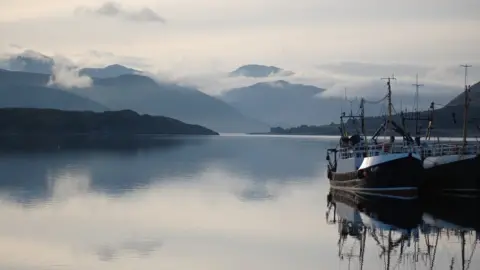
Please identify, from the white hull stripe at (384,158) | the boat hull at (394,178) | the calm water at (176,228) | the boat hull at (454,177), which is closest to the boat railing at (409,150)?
the boat hull at (454,177)

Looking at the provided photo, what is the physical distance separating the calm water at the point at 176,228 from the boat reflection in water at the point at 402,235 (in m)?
0.16

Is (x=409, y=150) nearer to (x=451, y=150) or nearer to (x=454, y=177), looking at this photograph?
(x=454, y=177)

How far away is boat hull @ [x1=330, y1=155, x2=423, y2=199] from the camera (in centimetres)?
5591

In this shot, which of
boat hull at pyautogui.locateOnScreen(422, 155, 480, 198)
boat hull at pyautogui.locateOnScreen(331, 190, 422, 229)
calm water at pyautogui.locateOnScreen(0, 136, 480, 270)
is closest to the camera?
calm water at pyautogui.locateOnScreen(0, 136, 480, 270)

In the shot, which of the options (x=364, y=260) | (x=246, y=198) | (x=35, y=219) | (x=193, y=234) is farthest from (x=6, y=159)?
(x=364, y=260)

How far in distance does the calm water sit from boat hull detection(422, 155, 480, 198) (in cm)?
824

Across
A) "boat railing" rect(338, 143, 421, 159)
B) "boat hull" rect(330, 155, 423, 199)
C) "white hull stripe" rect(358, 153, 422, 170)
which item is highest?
"boat railing" rect(338, 143, 421, 159)

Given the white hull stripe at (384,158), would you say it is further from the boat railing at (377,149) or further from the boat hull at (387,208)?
the boat hull at (387,208)

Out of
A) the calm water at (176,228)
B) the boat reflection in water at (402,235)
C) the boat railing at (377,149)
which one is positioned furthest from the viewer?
the boat railing at (377,149)

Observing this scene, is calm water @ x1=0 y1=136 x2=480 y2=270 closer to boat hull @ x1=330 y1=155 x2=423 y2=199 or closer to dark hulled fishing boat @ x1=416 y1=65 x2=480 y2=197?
boat hull @ x1=330 y1=155 x2=423 y2=199

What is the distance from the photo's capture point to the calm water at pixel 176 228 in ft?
108

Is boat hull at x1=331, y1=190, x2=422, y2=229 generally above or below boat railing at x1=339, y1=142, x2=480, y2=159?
below

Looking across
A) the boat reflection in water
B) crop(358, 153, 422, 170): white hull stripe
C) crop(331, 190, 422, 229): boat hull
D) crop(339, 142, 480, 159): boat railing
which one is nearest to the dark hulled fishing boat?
crop(339, 142, 480, 159): boat railing

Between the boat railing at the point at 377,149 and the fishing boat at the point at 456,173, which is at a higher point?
the boat railing at the point at 377,149
